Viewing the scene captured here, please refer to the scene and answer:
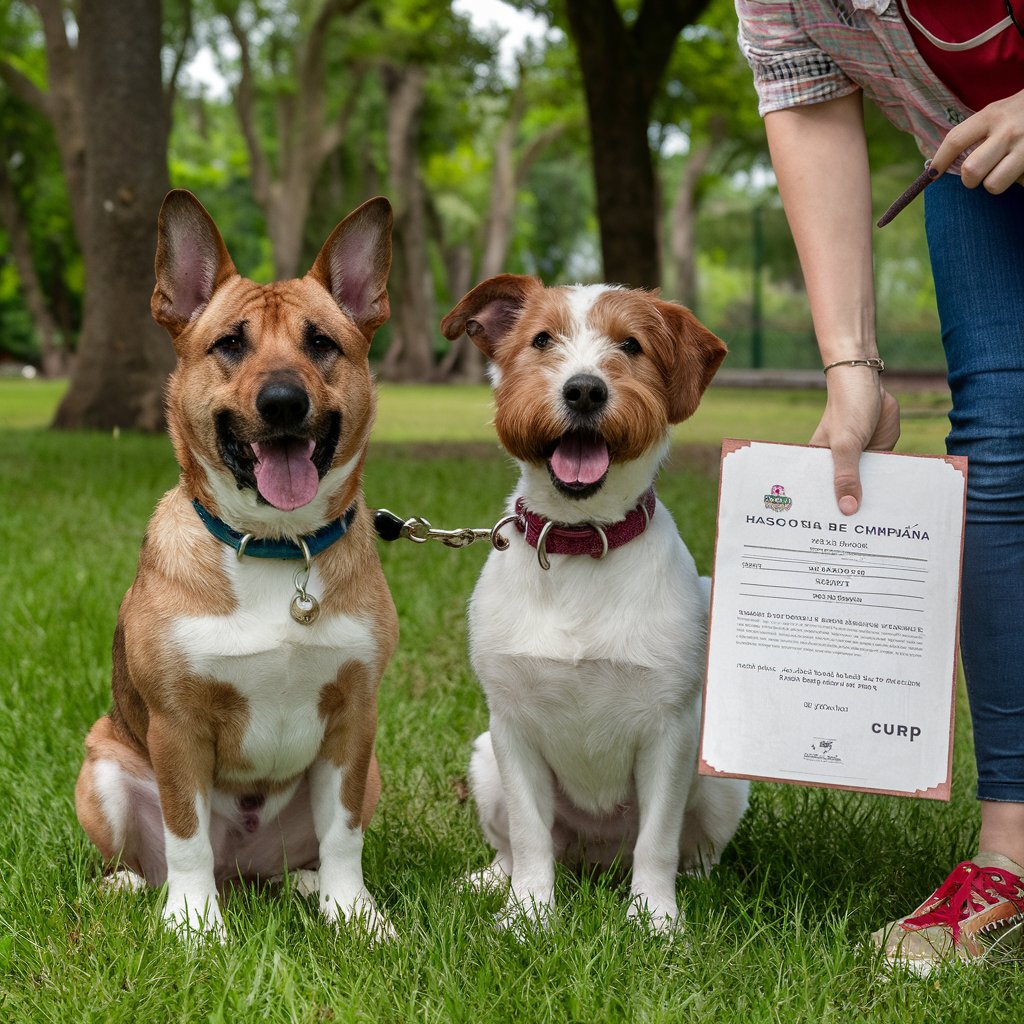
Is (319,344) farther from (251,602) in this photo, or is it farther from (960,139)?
(960,139)

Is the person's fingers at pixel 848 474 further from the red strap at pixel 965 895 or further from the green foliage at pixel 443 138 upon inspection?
the green foliage at pixel 443 138

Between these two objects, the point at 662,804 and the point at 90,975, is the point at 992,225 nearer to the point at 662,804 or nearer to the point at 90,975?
the point at 662,804

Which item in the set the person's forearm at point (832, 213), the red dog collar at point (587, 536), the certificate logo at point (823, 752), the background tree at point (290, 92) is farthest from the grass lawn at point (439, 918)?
the background tree at point (290, 92)

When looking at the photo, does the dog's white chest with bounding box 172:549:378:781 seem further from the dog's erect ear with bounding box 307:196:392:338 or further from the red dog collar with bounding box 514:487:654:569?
the dog's erect ear with bounding box 307:196:392:338

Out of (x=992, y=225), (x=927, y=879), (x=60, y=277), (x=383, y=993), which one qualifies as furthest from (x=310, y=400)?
(x=60, y=277)

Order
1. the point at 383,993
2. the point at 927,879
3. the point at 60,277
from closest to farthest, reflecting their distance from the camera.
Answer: the point at 383,993 < the point at 927,879 < the point at 60,277


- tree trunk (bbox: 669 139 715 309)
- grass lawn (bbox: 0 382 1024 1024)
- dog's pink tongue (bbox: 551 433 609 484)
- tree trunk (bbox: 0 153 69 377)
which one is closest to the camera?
grass lawn (bbox: 0 382 1024 1024)

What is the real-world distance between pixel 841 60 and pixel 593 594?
1.45 m

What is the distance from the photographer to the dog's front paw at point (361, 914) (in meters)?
2.91

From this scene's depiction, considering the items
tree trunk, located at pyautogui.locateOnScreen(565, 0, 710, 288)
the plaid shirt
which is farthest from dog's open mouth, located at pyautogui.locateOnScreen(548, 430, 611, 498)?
tree trunk, located at pyautogui.locateOnScreen(565, 0, 710, 288)

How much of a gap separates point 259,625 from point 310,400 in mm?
553

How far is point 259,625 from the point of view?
2.96m

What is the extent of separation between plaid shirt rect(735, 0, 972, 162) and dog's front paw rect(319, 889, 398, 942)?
2.23m

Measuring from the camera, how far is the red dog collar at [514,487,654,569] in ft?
10.4
